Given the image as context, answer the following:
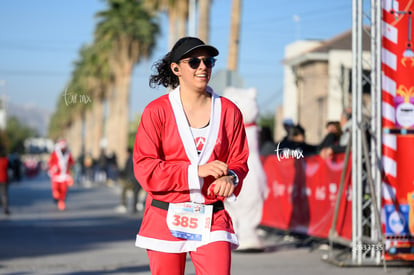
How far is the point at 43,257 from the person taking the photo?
10789mm

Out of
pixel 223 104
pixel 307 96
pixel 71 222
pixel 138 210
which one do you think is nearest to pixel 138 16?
pixel 307 96

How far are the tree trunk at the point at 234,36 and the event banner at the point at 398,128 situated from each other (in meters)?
14.8

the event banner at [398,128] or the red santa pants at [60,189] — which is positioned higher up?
the event banner at [398,128]

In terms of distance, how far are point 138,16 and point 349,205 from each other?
36.2 m

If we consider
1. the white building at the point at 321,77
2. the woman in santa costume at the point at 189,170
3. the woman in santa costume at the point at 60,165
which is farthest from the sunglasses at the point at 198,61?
the white building at the point at 321,77

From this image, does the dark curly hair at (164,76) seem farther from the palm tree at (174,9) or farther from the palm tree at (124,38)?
the palm tree at (124,38)

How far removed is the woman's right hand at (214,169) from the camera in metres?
4.29

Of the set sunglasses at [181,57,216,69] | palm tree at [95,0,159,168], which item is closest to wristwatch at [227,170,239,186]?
sunglasses at [181,57,216,69]

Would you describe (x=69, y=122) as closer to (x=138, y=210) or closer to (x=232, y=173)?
(x=138, y=210)

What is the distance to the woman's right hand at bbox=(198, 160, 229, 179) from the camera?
14.1 feet

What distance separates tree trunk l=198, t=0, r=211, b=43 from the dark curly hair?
809 inches

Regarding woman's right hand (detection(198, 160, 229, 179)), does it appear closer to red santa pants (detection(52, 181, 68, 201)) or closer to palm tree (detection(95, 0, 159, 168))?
red santa pants (detection(52, 181, 68, 201))

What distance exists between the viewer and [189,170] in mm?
4391

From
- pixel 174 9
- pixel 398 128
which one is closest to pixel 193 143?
pixel 398 128
